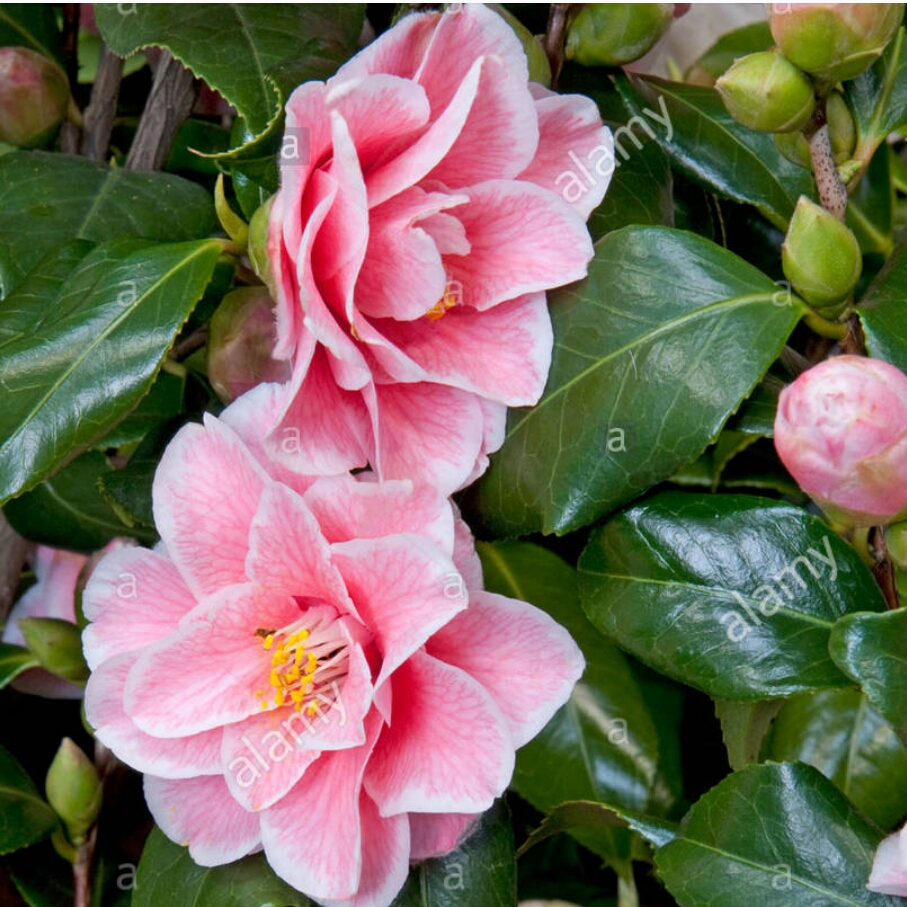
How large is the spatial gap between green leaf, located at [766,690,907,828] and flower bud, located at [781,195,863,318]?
13.5 inches

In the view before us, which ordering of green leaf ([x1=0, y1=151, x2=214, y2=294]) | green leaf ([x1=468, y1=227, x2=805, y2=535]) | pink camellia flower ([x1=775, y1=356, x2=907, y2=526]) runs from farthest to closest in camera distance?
1. green leaf ([x1=0, y1=151, x2=214, y2=294])
2. green leaf ([x1=468, y1=227, x2=805, y2=535])
3. pink camellia flower ([x1=775, y1=356, x2=907, y2=526])

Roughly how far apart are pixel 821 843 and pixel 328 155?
1.53ft

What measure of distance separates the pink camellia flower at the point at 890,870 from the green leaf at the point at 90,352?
1.56 feet

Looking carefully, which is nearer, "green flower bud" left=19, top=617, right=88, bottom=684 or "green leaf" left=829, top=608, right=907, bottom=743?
"green leaf" left=829, top=608, right=907, bottom=743

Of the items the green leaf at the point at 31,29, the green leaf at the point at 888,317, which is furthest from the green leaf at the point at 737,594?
the green leaf at the point at 31,29

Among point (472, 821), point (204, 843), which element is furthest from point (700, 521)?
point (204, 843)

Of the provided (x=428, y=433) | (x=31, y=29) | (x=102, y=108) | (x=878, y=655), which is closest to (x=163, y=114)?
(x=102, y=108)

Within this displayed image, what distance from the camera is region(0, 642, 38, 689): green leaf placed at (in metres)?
0.93

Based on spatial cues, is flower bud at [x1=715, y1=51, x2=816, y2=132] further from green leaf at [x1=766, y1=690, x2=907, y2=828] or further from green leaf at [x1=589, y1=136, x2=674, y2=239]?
green leaf at [x1=766, y1=690, x2=907, y2=828]

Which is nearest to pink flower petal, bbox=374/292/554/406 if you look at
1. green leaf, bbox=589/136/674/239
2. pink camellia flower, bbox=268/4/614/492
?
pink camellia flower, bbox=268/4/614/492

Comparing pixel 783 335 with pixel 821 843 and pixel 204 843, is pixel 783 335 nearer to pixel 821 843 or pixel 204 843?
pixel 821 843

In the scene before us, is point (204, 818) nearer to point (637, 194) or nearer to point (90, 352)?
point (90, 352)

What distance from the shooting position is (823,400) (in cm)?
59

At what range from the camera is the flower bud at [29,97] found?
883mm
